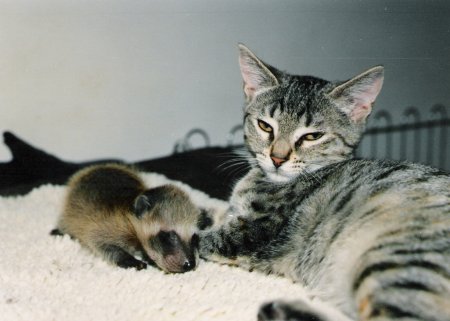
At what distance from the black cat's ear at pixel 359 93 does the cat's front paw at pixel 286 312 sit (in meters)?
0.89

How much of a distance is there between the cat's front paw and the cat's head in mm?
600

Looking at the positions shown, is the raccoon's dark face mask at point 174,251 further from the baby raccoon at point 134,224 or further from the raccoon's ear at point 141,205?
the raccoon's ear at point 141,205

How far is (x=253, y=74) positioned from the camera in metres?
2.12

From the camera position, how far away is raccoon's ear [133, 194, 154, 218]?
6.57 feet

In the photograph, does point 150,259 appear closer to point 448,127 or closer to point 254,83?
point 254,83

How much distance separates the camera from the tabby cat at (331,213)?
4.22 ft

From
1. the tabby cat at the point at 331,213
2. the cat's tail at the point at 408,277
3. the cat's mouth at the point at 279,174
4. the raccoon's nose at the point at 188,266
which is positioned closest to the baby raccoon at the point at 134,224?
the raccoon's nose at the point at 188,266

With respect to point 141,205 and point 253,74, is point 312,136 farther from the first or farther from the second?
point 141,205

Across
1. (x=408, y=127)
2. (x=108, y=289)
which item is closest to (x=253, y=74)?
(x=108, y=289)

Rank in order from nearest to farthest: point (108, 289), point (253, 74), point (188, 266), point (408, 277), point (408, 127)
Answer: point (408, 277) < point (108, 289) < point (188, 266) < point (253, 74) < point (408, 127)

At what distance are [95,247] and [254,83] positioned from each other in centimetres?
94

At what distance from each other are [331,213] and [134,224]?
801 mm

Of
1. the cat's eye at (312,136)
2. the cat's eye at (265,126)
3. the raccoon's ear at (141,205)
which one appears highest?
the cat's eye at (265,126)

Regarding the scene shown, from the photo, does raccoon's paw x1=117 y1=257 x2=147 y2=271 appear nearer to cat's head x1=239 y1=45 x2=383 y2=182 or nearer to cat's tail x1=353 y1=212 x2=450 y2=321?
cat's head x1=239 y1=45 x2=383 y2=182
